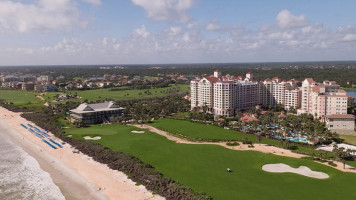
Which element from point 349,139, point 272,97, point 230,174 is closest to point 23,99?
point 272,97

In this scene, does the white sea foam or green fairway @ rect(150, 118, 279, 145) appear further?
green fairway @ rect(150, 118, 279, 145)

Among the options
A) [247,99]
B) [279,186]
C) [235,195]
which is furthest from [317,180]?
[247,99]

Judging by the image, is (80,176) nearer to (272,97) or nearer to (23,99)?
(272,97)

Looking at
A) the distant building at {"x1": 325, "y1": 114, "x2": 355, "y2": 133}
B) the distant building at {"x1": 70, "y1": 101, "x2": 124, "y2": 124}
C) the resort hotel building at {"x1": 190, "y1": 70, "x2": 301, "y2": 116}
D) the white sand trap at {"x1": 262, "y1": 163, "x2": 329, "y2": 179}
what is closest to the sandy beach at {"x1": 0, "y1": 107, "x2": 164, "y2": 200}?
the distant building at {"x1": 70, "y1": 101, "x2": 124, "y2": 124}

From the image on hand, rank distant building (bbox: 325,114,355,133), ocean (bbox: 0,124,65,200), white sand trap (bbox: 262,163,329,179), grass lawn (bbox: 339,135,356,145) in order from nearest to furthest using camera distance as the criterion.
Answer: ocean (bbox: 0,124,65,200)
white sand trap (bbox: 262,163,329,179)
grass lawn (bbox: 339,135,356,145)
distant building (bbox: 325,114,355,133)

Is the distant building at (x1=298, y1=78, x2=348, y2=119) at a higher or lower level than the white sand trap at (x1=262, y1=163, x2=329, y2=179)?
higher

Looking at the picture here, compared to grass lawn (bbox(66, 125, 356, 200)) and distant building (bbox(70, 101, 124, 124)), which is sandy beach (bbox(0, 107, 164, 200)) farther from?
distant building (bbox(70, 101, 124, 124))
